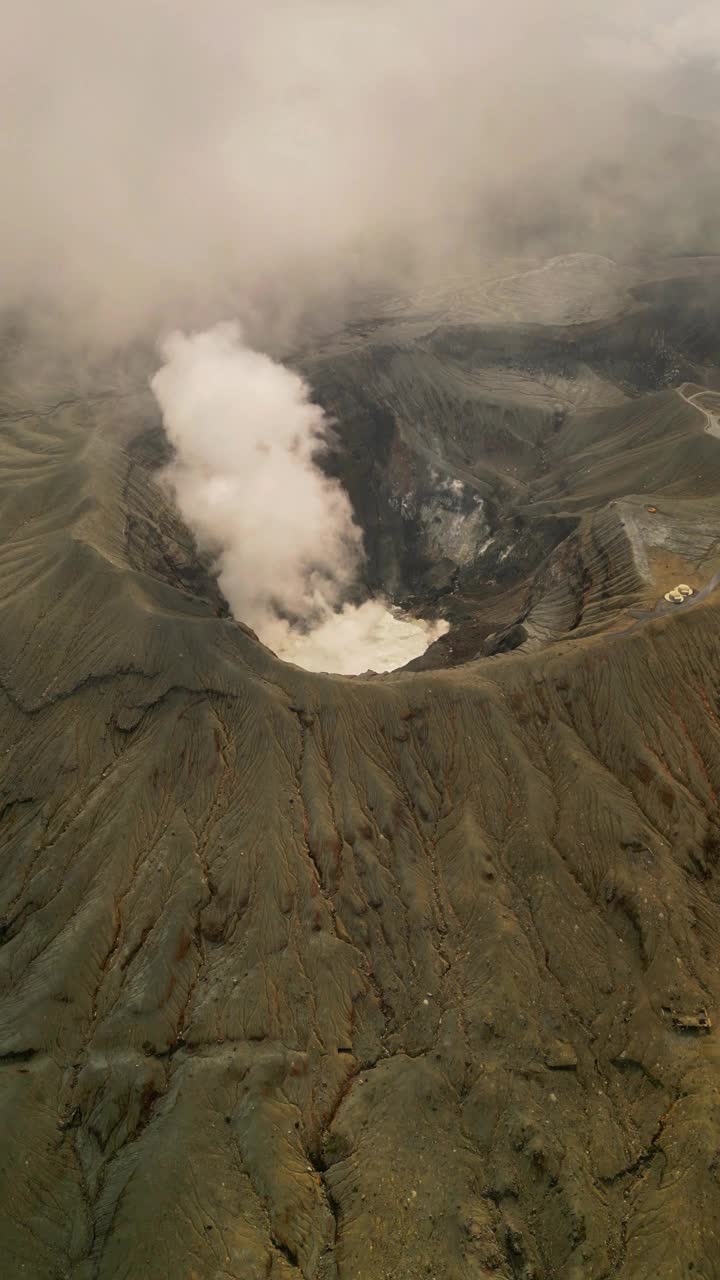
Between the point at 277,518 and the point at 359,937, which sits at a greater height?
the point at 277,518

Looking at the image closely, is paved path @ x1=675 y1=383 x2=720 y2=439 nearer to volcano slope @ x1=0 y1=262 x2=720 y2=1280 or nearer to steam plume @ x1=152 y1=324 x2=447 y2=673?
volcano slope @ x1=0 y1=262 x2=720 y2=1280

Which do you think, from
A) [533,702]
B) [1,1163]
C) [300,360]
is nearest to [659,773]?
[533,702]

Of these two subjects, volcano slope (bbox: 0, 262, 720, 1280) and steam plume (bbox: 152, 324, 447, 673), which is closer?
volcano slope (bbox: 0, 262, 720, 1280)

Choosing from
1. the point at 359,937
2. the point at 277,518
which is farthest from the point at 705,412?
the point at 359,937

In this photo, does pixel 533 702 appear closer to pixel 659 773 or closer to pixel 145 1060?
pixel 659 773

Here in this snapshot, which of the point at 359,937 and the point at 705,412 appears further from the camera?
the point at 705,412

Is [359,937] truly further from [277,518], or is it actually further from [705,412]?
[705,412]

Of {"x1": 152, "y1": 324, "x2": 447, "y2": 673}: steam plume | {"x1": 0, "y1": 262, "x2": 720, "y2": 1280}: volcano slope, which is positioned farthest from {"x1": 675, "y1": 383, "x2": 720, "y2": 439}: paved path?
{"x1": 152, "y1": 324, "x2": 447, "y2": 673}: steam plume

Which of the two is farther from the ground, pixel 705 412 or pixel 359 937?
pixel 705 412

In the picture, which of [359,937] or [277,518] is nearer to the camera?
[359,937]
